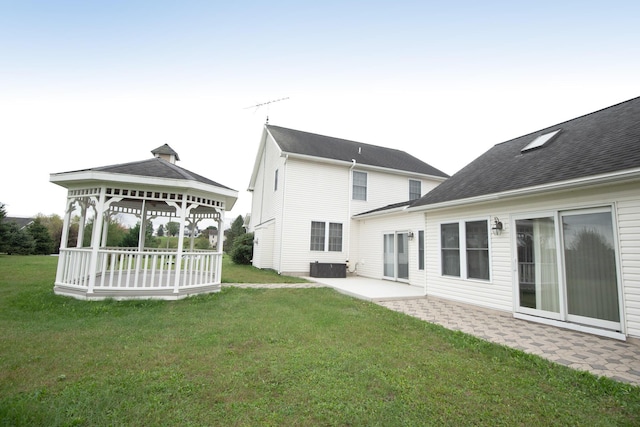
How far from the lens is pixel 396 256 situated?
11.0 m

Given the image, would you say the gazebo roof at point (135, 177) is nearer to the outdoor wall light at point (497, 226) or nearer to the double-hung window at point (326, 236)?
the double-hung window at point (326, 236)

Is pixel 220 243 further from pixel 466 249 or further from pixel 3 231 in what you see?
pixel 3 231

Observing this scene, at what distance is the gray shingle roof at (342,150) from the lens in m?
13.8

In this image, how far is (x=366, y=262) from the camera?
12.8 metres

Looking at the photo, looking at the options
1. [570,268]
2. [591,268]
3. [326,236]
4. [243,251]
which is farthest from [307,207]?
[591,268]

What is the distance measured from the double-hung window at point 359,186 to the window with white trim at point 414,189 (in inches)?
127

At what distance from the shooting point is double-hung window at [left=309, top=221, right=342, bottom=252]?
13086 millimetres

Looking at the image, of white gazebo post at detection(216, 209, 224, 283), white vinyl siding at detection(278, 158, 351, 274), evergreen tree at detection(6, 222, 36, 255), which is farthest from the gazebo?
evergreen tree at detection(6, 222, 36, 255)

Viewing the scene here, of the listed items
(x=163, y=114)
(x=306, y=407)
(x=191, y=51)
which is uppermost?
(x=191, y=51)

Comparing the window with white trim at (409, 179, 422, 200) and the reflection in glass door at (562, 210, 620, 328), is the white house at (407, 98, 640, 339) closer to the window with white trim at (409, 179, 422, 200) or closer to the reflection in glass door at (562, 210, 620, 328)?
the reflection in glass door at (562, 210, 620, 328)

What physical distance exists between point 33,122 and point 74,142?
3.73m

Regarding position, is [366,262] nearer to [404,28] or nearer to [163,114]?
[404,28]

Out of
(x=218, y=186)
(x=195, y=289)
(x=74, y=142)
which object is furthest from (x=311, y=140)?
(x=74, y=142)

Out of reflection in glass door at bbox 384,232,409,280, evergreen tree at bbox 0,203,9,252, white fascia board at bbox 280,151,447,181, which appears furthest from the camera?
evergreen tree at bbox 0,203,9,252
